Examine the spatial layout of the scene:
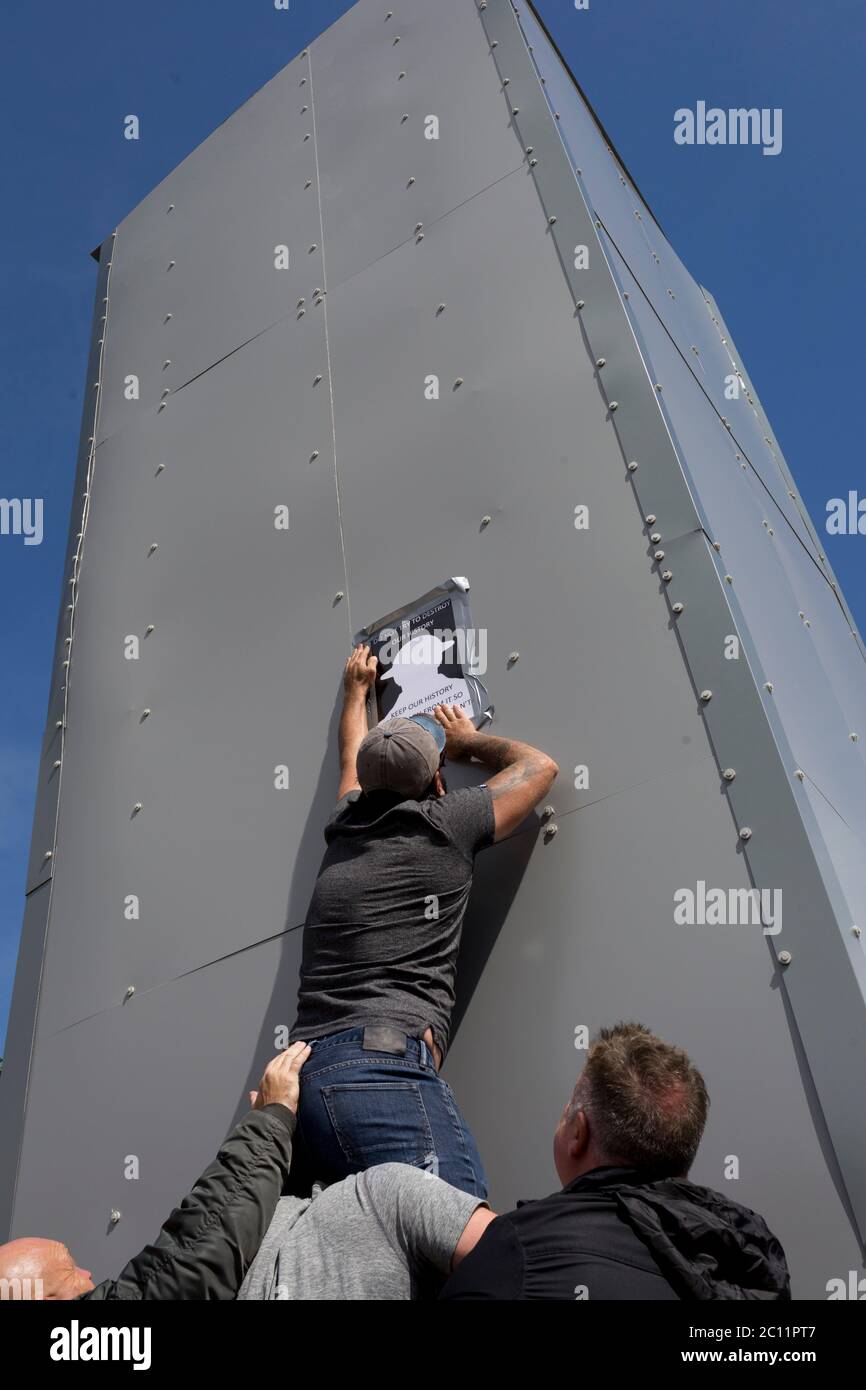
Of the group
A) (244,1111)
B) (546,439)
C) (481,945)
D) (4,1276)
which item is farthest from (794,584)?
(4,1276)

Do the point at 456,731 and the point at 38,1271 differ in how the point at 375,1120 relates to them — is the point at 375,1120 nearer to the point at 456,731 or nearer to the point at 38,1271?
the point at 38,1271

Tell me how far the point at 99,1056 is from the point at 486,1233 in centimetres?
222

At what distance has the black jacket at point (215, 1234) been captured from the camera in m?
1.88

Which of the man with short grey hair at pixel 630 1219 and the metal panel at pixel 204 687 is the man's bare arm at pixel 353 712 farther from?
the man with short grey hair at pixel 630 1219

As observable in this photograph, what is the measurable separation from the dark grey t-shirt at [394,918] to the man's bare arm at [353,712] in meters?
0.42

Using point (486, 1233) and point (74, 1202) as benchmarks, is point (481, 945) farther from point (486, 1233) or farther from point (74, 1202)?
point (74, 1202)

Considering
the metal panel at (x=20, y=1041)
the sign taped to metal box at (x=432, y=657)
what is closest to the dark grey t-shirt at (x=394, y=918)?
the sign taped to metal box at (x=432, y=657)

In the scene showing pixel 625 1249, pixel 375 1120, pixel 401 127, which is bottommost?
pixel 625 1249

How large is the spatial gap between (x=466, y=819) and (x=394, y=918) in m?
0.31

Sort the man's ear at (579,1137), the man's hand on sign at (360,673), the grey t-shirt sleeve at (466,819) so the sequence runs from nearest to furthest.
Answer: the man's ear at (579,1137) < the grey t-shirt sleeve at (466,819) < the man's hand on sign at (360,673)

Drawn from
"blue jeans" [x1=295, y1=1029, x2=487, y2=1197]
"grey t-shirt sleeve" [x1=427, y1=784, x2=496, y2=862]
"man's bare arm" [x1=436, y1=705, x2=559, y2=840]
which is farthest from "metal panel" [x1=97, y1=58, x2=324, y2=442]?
"blue jeans" [x1=295, y1=1029, x2=487, y2=1197]

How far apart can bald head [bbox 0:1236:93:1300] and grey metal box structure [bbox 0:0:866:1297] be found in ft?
3.26

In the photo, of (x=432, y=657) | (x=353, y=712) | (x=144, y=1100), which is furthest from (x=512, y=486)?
(x=144, y=1100)

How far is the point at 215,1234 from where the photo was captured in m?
1.94
